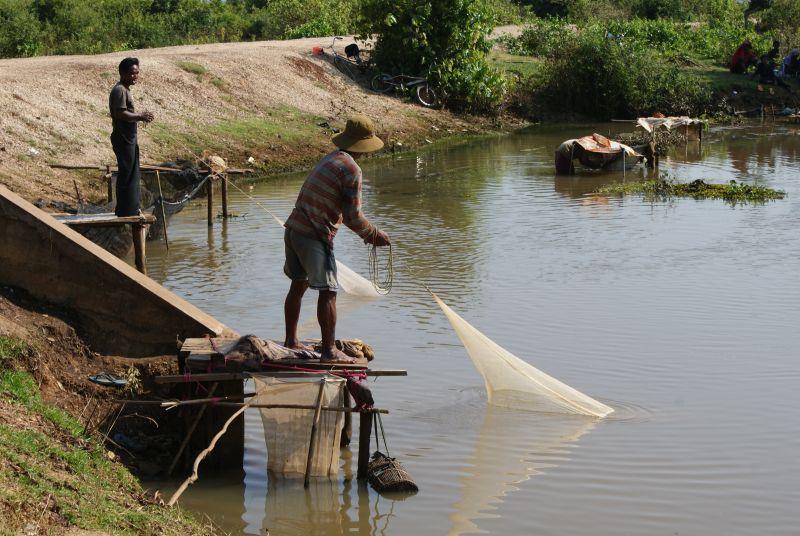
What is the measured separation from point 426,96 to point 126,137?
17429 mm

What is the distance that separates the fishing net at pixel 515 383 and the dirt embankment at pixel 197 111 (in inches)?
339

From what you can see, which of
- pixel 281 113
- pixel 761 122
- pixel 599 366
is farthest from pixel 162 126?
pixel 761 122

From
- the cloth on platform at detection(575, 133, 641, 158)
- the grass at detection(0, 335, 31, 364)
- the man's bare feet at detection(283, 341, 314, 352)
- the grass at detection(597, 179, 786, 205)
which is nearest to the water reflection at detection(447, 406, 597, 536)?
the man's bare feet at detection(283, 341, 314, 352)

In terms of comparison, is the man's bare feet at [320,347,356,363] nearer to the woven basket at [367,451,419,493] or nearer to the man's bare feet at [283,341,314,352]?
the man's bare feet at [283,341,314,352]

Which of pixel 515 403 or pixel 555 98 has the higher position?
pixel 555 98

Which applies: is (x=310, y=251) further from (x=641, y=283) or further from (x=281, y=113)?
(x=281, y=113)

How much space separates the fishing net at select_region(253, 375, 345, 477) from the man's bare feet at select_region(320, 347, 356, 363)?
0.29 m

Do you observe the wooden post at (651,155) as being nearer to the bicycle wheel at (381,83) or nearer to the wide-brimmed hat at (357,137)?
the bicycle wheel at (381,83)

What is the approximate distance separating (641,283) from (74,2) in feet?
74.9

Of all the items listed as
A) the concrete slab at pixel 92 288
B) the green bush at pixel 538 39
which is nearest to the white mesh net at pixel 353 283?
the concrete slab at pixel 92 288

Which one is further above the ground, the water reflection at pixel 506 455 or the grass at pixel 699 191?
the grass at pixel 699 191

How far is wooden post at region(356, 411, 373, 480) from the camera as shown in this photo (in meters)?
6.20

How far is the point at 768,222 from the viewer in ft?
49.3

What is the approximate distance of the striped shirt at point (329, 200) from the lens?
637 centimetres
